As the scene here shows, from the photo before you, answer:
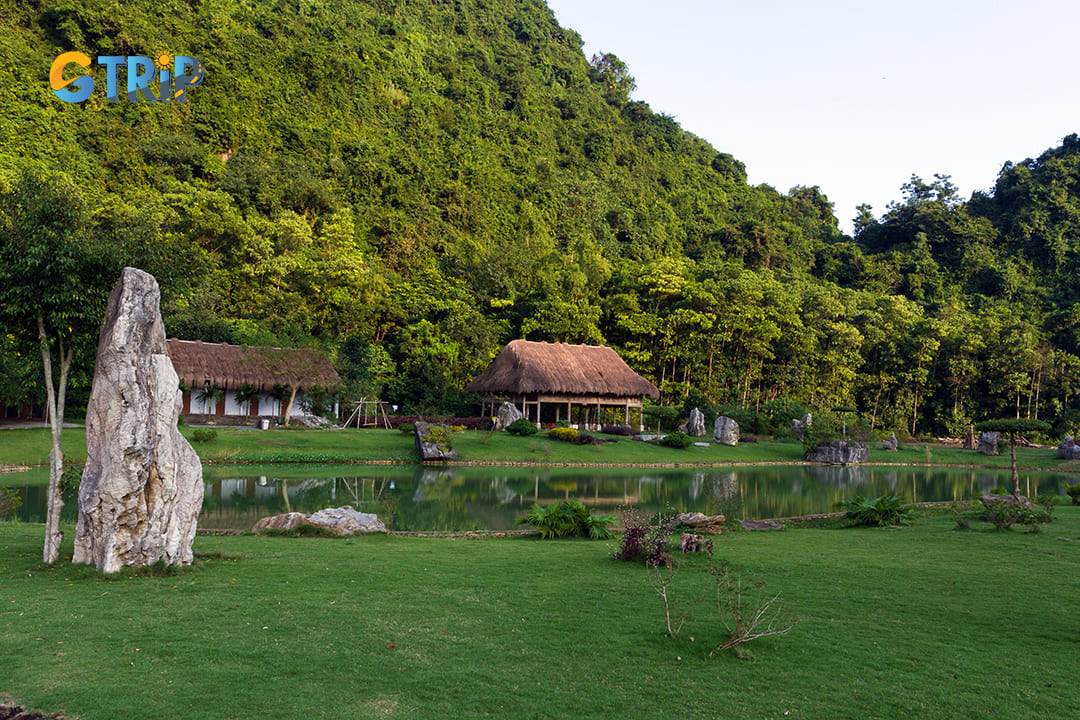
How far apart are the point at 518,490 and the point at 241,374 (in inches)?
691

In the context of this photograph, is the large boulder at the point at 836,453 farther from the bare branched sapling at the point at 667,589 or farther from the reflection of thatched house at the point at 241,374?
the bare branched sapling at the point at 667,589

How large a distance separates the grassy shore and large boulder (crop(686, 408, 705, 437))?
8.59ft

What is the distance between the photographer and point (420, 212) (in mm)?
49219

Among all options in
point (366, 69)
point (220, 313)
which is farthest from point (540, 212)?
point (220, 313)

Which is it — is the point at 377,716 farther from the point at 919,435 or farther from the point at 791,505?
the point at 919,435

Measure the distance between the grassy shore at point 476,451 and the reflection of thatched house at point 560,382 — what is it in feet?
15.1

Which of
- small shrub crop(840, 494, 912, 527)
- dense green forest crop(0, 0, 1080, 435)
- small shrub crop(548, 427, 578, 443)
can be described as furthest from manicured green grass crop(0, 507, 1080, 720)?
dense green forest crop(0, 0, 1080, 435)

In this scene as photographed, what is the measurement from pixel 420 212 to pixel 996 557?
4484cm

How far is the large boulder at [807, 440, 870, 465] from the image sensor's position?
29.3m

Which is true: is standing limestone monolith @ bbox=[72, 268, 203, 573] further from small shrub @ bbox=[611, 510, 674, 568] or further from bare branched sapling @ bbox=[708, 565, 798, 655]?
bare branched sapling @ bbox=[708, 565, 798, 655]

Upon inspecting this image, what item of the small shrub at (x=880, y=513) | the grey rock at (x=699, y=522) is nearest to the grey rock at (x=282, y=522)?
the grey rock at (x=699, y=522)

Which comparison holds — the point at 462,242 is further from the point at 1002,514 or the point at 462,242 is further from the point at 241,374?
the point at 1002,514

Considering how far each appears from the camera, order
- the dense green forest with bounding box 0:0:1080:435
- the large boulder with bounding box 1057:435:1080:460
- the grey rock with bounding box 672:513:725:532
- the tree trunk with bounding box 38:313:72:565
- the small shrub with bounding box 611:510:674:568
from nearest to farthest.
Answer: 1. the tree trunk with bounding box 38:313:72:565
2. the small shrub with bounding box 611:510:674:568
3. the grey rock with bounding box 672:513:725:532
4. the large boulder with bounding box 1057:435:1080:460
5. the dense green forest with bounding box 0:0:1080:435

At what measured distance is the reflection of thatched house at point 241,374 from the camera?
1157 inches
